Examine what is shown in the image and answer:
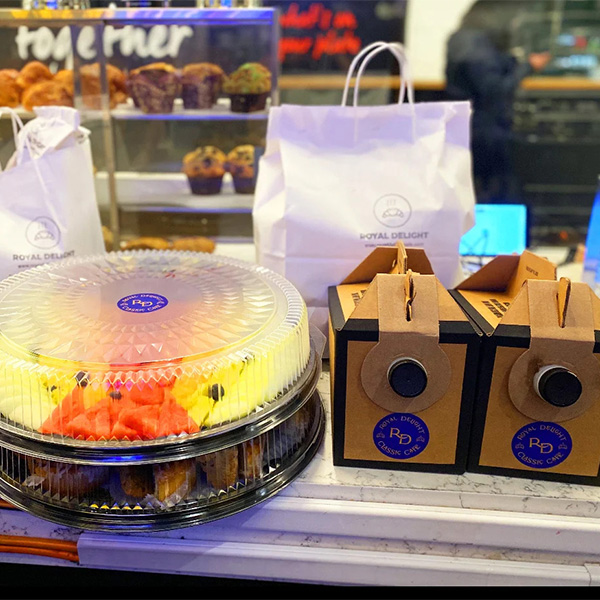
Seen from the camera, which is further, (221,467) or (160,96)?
(160,96)

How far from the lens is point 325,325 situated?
4.21 feet

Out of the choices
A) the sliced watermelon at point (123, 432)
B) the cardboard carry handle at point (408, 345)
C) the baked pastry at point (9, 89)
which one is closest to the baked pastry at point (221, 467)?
the sliced watermelon at point (123, 432)

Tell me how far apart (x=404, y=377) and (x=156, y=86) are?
1.48 m

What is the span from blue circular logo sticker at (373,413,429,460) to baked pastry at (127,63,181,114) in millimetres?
1449

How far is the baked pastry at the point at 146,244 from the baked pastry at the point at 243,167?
34cm

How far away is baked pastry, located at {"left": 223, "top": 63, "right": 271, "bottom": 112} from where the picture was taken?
1875 millimetres

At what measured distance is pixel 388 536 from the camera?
3.10 feet

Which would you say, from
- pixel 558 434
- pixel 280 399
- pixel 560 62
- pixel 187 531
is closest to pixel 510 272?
pixel 558 434

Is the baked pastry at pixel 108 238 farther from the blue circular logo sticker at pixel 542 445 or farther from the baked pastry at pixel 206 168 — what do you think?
the blue circular logo sticker at pixel 542 445

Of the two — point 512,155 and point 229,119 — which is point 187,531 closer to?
point 229,119

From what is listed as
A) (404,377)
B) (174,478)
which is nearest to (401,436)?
(404,377)

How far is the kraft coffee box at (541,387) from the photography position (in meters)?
0.84

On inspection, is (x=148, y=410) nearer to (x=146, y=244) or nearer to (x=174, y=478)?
(x=174, y=478)

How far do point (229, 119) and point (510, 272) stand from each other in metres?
1.19
